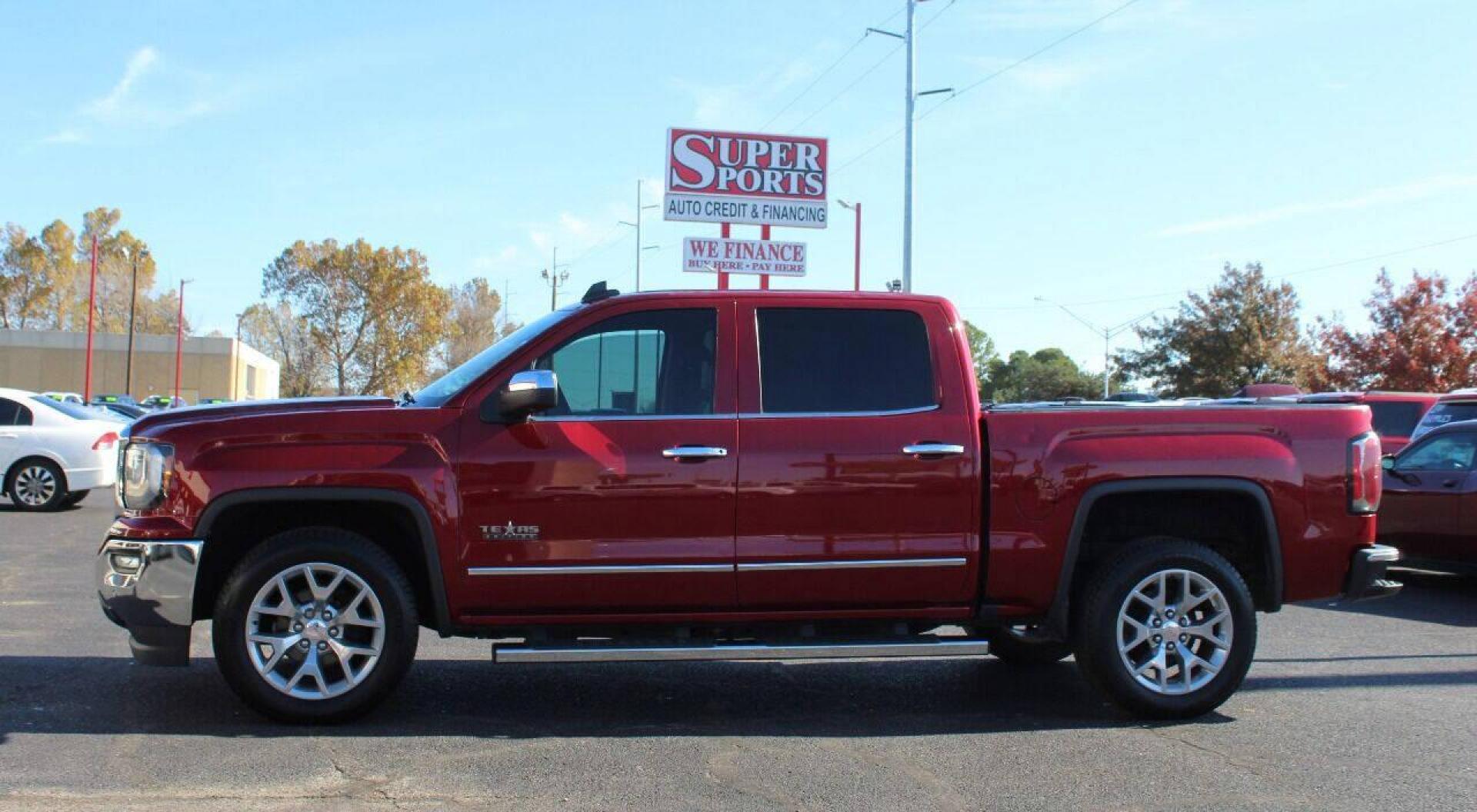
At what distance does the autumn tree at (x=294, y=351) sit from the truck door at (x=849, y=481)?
72.9 metres

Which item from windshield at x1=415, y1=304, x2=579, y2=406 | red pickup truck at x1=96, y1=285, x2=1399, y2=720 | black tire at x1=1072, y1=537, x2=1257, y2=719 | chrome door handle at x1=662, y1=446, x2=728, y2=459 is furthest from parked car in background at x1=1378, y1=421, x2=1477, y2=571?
windshield at x1=415, y1=304, x2=579, y2=406

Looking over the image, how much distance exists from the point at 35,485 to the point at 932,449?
14.0 metres

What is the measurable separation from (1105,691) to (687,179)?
1839cm

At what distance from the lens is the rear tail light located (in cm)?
593

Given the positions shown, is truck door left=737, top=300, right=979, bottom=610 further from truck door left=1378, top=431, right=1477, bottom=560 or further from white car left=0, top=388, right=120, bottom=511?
white car left=0, top=388, right=120, bottom=511

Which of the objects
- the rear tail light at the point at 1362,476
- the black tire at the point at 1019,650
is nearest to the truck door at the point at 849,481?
the black tire at the point at 1019,650

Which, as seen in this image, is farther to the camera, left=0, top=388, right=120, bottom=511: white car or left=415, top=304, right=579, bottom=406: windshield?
left=0, top=388, right=120, bottom=511: white car

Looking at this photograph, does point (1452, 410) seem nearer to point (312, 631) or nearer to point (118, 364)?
point (312, 631)

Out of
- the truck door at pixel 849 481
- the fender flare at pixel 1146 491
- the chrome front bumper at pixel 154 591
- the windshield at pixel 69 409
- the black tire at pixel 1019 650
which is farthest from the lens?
the windshield at pixel 69 409

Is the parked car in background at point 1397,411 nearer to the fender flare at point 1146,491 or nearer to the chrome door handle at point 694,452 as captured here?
the fender flare at point 1146,491

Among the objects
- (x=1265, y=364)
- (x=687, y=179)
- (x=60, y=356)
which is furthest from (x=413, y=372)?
(x=687, y=179)

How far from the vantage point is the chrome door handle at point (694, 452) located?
5.58m

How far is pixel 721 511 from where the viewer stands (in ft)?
18.3

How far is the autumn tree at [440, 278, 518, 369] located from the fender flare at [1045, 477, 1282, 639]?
2968 inches
